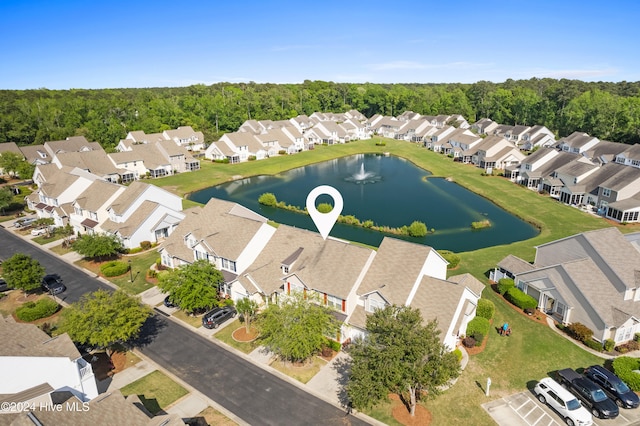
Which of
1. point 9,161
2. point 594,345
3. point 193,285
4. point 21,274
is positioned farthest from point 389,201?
point 9,161

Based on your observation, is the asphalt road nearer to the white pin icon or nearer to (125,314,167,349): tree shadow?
(125,314,167,349): tree shadow

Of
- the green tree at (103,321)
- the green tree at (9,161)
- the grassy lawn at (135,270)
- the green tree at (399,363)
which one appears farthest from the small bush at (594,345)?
the green tree at (9,161)

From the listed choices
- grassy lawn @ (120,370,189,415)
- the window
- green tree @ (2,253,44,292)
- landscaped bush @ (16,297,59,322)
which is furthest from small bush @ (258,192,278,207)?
grassy lawn @ (120,370,189,415)

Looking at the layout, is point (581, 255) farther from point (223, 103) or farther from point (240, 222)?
point (223, 103)

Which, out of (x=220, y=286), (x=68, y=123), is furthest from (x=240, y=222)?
(x=68, y=123)

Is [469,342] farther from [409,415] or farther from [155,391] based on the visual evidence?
[155,391]
